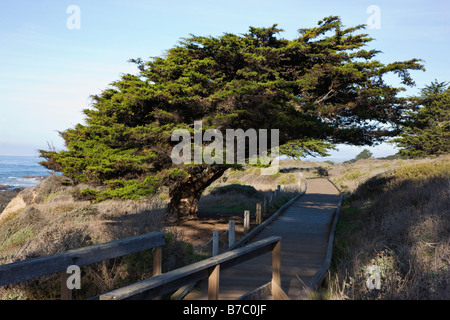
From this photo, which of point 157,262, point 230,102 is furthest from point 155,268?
point 230,102

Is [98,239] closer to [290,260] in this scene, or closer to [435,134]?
[290,260]

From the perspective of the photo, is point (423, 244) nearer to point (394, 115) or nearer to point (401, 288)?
point (401, 288)

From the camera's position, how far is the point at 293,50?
13.7 m

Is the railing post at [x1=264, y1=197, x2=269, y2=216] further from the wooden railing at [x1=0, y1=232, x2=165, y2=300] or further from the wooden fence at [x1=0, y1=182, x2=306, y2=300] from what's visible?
the wooden railing at [x1=0, y1=232, x2=165, y2=300]

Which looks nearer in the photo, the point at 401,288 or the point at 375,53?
the point at 401,288

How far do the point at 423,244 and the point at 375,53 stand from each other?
8662 millimetres

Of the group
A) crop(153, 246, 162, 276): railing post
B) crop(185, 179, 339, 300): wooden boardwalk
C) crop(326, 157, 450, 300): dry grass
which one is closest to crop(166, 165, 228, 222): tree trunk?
crop(185, 179, 339, 300): wooden boardwalk

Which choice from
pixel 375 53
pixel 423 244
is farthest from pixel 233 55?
pixel 423 244

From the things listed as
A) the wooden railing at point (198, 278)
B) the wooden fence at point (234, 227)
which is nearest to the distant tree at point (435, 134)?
the wooden fence at point (234, 227)

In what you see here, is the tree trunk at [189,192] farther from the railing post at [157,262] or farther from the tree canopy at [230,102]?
the railing post at [157,262]

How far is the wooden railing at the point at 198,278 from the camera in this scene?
3191 mm

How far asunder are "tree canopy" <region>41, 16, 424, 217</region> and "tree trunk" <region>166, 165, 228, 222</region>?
116mm

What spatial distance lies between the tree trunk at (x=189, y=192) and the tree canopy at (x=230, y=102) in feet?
0.38

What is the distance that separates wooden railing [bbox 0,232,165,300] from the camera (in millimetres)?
3644
